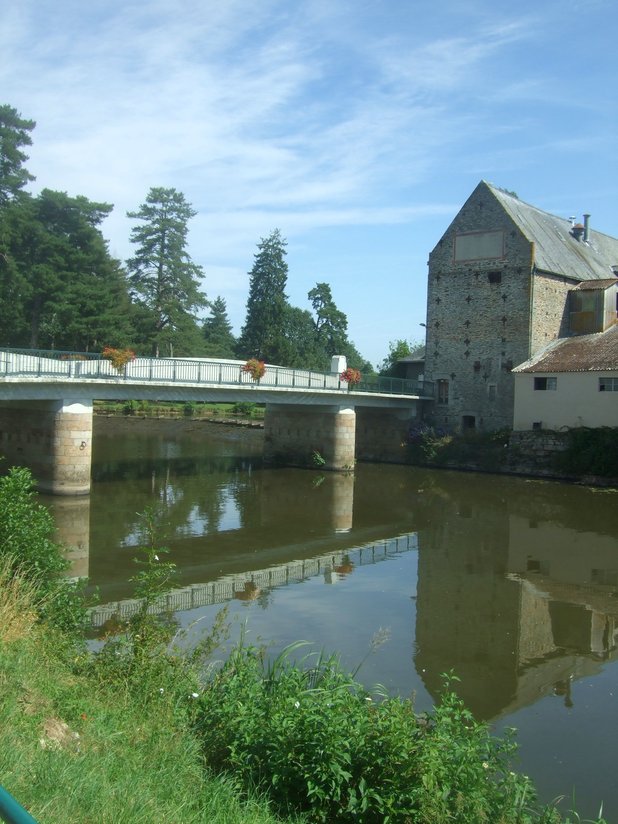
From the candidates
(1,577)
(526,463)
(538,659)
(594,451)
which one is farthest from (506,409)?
(1,577)

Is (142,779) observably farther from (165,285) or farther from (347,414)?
(165,285)

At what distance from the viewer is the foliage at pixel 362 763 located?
5.69 metres

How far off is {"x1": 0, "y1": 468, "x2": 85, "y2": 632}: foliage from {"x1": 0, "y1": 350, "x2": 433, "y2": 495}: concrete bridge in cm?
1317

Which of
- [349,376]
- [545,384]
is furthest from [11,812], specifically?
[545,384]

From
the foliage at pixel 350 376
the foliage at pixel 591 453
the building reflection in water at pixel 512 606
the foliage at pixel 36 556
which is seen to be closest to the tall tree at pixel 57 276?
the foliage at pixel 350 376

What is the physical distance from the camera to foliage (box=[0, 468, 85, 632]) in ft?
29.3

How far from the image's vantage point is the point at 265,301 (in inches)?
2589

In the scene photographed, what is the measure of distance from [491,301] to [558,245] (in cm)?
559

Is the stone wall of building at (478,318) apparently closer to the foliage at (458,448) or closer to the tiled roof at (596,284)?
the foliage at (458,448)

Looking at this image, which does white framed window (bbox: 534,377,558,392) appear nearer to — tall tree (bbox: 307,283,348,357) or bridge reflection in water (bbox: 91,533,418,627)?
bridge reflection in water (bbox: 91,533,418,627)

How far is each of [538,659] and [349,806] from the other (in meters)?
6.75

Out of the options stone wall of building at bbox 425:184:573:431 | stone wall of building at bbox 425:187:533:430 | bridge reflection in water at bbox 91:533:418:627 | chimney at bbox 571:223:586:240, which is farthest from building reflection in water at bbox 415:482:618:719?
chimney at bbox 571:223:586:240

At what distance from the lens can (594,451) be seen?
32.5 meters

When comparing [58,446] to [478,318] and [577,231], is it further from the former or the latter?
[577,231]
